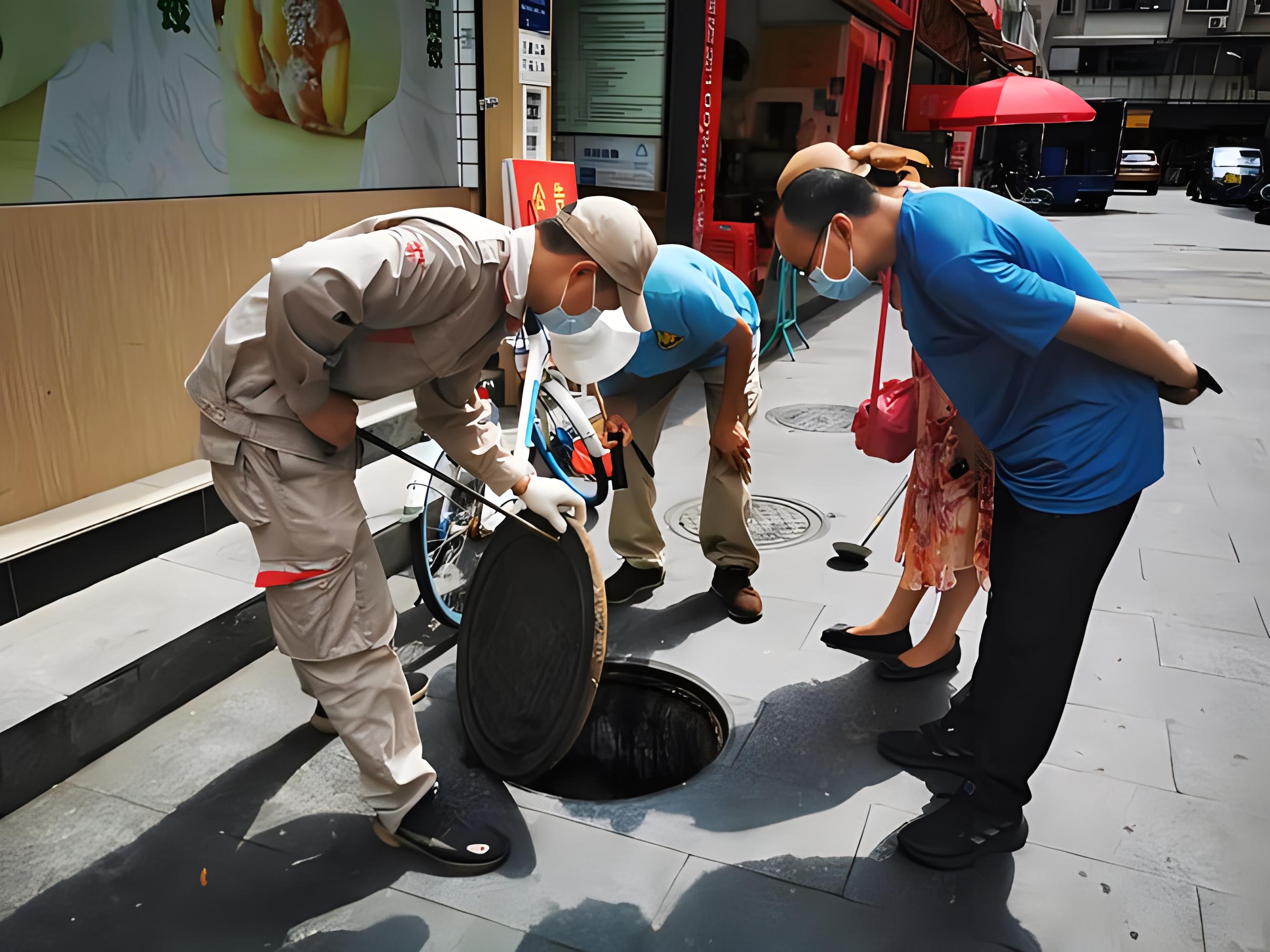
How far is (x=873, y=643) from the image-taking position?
375 centimetres

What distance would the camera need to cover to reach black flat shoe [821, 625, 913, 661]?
3742 millimetres

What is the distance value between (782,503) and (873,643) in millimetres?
1944

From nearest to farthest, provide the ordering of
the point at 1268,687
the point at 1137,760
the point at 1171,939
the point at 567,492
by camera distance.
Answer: the point at 1171,939 < the point at 567,492 < the point at 1137,760 < the point at 1268,687

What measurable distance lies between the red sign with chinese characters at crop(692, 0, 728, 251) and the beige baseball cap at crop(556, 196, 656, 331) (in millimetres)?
5549

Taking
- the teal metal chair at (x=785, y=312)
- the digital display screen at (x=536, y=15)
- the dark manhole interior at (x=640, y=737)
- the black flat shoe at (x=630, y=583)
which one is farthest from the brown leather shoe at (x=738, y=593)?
the teal metal chair at (x=785, y=312)

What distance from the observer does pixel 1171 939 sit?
8.12ft

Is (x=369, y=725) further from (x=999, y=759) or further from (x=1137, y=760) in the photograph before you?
(x=1137, y=760)

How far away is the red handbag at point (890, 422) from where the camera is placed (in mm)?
3340

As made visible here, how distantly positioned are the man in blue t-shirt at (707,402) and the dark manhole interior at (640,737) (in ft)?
1.93

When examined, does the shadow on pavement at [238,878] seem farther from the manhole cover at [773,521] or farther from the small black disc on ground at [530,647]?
the manhole cover at [773,521]

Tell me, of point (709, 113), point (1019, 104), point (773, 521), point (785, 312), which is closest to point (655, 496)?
point (773, 521)

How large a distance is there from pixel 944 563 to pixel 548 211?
421cm

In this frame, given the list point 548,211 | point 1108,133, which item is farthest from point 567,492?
point 1108,133

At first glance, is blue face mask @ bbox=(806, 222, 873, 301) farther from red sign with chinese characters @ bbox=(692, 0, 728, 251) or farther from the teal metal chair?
the teal metal chair
